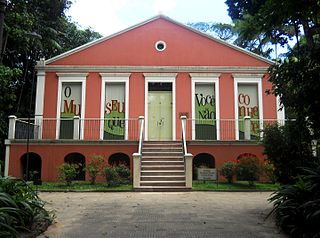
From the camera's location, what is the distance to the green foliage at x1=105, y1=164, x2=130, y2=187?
14086 millimetres

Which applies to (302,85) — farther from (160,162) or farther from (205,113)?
(205,113)

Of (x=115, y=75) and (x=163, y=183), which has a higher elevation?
(x=115, y=75)

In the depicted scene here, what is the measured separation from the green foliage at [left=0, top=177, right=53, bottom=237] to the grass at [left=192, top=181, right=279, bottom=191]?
748cm

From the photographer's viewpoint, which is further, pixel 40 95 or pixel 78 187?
pixel 40 95

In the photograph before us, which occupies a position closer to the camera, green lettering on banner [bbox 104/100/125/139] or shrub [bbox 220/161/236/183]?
shrub [bbox 220/161/236/183]

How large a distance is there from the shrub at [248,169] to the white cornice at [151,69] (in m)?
5.84

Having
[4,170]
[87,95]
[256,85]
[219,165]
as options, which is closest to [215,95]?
[256,85]

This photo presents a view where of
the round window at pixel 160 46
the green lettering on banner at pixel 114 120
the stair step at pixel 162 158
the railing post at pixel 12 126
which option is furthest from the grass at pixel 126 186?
the round window at pixel 160 46

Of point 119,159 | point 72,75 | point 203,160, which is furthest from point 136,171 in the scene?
point 72,75

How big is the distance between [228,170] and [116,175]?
169 inches

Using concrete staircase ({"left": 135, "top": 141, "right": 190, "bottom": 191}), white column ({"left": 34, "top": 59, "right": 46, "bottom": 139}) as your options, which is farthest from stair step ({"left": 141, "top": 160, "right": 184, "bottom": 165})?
white column ({"left": 34, "top": 59, "right": 46, "bottom": 139})

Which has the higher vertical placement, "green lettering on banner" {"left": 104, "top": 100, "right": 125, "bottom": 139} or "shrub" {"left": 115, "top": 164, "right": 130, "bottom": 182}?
"green lettering on banner" {"left": 104, "top": 100, "right": 125, "bottom": 139}

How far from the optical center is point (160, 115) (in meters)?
18.6

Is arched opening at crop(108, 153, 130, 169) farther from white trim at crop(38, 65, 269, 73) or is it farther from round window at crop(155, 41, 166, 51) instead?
round window at crop(155, 41, 166, 51)
